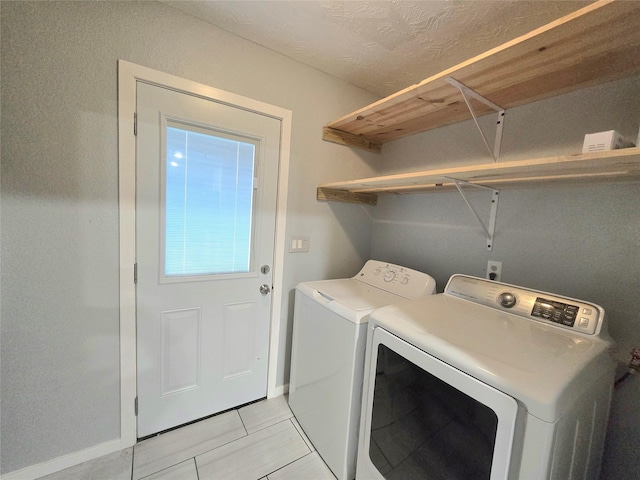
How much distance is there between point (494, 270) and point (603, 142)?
0.82 m

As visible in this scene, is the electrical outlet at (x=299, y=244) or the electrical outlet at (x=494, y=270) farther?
the electrical outlet at (x=299, y=244)

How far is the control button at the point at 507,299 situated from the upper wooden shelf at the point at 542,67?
0.96 metres

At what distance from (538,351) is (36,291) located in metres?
2.03

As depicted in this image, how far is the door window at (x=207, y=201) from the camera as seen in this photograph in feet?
4.58

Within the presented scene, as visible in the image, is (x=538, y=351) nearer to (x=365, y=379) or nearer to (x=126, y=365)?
(x=365, y=379)

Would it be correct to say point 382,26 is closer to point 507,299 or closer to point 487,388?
point 507,299

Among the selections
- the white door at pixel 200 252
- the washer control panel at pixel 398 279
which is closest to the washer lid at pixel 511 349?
the washer control panel at pixel 398 279

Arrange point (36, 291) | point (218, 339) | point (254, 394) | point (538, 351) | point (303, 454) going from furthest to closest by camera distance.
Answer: point (254, 394), point (218, 339), point (303, 454), point (36, 291), point (538, 351)

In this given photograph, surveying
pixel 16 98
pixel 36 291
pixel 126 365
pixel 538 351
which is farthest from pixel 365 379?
pixel 16 98

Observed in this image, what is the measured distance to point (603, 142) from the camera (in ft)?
2.47

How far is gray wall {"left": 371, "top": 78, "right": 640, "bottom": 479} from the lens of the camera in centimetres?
101

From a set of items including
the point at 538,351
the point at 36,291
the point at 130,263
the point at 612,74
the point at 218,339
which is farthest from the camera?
the point at 218,339

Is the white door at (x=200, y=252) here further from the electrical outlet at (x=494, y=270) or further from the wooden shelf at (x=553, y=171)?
the electrical outlet at (x=494, y=270)

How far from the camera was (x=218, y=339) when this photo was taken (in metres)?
1.61
